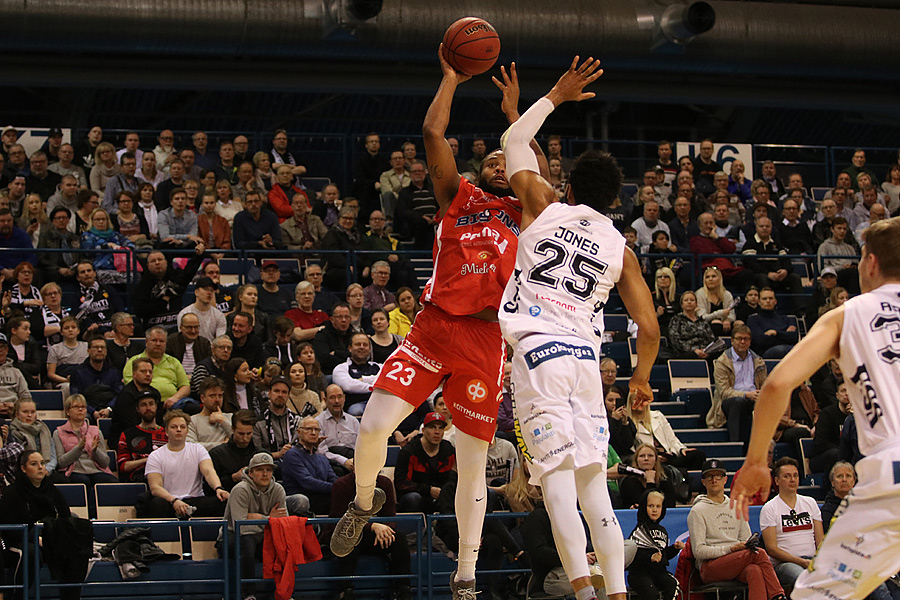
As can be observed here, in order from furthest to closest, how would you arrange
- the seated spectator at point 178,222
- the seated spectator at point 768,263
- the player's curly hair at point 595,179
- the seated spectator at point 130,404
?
the seated spectator at point 768,263 < the seated spectator at point 178,222 < the seated spectator at point 130,404 < the player's curly hair at point 595,179

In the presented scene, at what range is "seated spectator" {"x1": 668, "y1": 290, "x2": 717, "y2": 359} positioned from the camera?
13852 millimetres

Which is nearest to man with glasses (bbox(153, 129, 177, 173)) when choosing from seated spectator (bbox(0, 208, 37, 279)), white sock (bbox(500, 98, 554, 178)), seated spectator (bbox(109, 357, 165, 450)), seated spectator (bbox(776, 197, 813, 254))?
seated spectator (bbox(0, 208, 37, 279))

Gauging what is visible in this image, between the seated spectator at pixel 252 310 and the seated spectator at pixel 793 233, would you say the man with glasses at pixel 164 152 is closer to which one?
the seated spectator at pixel 252 310

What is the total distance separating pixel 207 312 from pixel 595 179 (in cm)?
736

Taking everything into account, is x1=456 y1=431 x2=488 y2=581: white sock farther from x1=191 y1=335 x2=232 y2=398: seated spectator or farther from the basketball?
x1=191 y1=335 x2=232 y2=398: seated spectator

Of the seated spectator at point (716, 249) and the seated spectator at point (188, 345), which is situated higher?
the seated spectator at point (716, 249)

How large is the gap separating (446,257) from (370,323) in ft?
21.7

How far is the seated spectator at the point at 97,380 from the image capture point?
1138 cm

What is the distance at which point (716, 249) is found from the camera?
15.6m

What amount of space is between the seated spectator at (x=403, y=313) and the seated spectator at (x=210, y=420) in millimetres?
2613

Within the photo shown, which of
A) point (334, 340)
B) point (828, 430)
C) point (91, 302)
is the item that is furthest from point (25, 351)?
point (828, 430)

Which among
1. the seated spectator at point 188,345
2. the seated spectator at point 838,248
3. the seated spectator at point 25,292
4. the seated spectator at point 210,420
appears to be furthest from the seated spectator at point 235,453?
the seated spectator at point 838,248

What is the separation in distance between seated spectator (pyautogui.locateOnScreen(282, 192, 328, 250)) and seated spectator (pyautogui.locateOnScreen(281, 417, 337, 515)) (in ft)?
15.7

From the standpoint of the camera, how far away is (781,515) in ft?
33.3
